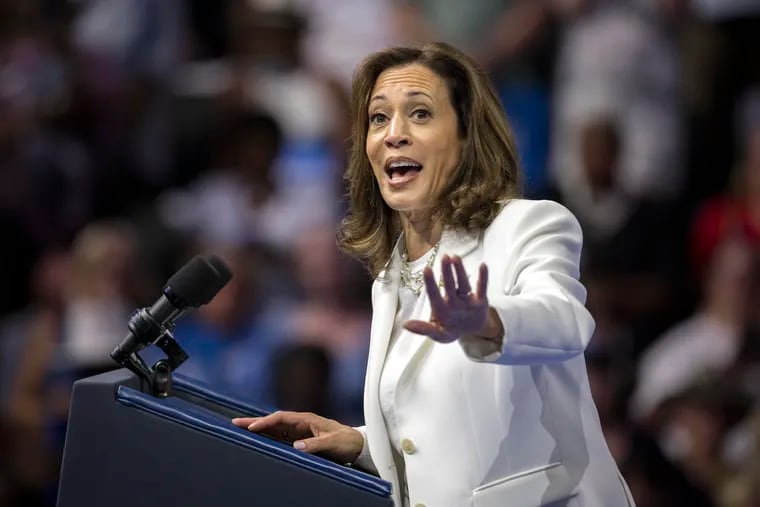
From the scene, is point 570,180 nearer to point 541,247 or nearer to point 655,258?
point 655,258

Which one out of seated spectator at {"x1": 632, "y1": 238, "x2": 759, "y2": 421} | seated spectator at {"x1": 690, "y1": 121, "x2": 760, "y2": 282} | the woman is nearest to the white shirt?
the woman

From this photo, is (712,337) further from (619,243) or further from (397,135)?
(397,135)

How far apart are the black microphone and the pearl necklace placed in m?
0.44

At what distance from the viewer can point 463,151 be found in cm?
235

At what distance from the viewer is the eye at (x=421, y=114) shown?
7.66 ft

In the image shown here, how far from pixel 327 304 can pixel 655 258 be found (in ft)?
4.40

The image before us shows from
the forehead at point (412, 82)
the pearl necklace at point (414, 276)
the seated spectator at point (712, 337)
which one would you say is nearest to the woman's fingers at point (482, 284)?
the pearl necklace at point (414, 276)

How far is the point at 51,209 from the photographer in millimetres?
5516

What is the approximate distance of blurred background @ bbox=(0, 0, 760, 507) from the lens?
4.76m

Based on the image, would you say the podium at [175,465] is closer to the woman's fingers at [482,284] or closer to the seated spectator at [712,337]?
the woman's fingers at [482,284]

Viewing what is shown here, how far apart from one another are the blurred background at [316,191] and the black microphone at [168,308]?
2.62 meters

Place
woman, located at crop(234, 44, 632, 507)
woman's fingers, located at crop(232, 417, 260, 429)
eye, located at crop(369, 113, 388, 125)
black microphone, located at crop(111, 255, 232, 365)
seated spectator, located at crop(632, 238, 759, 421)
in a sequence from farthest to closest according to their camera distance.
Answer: seated spectator, located at crop(632, 238, 759, 421) → eye, located at crop(369, 113, 388, 125) → woman's fingers, located at crop(232, 417, 260, 429) → black microphone, located at crop(111, 255, 232, 365) → woman, located at crop(234, 44, 632, 507)

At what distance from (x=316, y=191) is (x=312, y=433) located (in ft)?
10.2

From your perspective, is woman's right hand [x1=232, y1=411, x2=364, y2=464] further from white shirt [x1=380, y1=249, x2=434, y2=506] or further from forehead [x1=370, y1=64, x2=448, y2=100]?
forehead [x1=370, y1=64, x2=448, y2=100]
